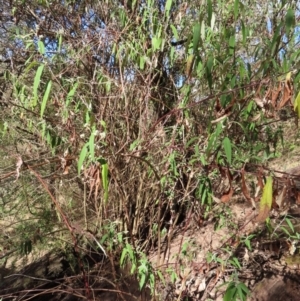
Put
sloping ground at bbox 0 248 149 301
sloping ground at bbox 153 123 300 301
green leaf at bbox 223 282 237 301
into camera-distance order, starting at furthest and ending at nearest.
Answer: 1. sloping ground at bbox 0 248 149 301
2. sloping ground at bbox 153 123 300 301
3. green leaf at bbox 223 282 237 301

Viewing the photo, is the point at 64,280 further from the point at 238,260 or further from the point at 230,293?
the point at 230,293

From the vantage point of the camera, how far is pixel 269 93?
1.66m

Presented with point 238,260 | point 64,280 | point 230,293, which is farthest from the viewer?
point 64,280

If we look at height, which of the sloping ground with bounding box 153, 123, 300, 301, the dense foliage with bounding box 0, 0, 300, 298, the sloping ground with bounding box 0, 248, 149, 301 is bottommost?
the sloping ground with bounding box 0, 248, 149, 301

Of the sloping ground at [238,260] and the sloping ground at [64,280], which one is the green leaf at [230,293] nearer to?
the sloping ground at [238,260]

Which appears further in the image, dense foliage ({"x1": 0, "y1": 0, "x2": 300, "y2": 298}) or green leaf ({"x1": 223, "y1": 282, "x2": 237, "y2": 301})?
dense foliage ({"x1": 0, "y1": 0, "x2": 300, "y2": 298})

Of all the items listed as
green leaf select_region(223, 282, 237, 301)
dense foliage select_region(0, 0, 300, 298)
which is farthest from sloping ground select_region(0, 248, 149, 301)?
green leaf select_region(223, 282, 237, 301)

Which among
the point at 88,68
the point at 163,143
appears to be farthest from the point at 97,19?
the point at 163,143

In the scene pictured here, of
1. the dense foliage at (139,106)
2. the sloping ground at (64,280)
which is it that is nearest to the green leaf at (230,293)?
the dense foliage at (139,106)

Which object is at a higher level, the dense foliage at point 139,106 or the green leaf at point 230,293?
the dense foliage at point 139,106

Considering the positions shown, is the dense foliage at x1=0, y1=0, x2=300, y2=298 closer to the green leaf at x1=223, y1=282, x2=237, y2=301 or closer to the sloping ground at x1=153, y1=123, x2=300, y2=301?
the sloping ground at x1=153, y1=123, x2=300, y2=301

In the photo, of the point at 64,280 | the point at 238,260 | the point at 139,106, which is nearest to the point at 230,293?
the point at 238,260

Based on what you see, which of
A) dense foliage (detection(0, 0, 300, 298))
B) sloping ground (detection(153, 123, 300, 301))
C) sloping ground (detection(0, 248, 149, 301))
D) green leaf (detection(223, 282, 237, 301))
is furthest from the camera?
sloping ground (detection(0, 248, 149, 301))

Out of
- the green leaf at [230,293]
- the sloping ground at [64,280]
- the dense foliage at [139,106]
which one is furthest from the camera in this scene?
the sloping ground at [64,280]
